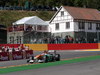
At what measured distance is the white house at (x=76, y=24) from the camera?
5562 cm

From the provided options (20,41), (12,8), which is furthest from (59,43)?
(12,8)

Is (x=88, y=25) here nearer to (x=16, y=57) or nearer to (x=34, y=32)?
(x=34, y=32)

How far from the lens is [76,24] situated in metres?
55.7

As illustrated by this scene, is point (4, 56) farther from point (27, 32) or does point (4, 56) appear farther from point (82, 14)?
point (82, 14)

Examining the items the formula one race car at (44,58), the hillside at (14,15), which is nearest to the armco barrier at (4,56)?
the formula one race car at (44,58)

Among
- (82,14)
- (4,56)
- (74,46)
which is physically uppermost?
(82,14)

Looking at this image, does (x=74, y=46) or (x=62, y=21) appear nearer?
(x=74, y=46)

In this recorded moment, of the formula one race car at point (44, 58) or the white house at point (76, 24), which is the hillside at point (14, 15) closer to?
the white house at point (76, 24)

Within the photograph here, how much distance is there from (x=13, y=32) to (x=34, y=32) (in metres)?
4.28

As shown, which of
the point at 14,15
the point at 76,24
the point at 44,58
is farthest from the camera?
the point at 14,15

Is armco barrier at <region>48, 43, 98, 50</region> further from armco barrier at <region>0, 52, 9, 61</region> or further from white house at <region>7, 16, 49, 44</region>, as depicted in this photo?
armco barrier at <region>0, 52, 9, 61</region>

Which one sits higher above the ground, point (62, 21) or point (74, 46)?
point (62, 21)

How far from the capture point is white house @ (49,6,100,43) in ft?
182

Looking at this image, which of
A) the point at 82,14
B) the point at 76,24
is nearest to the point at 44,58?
the point at 76,24
